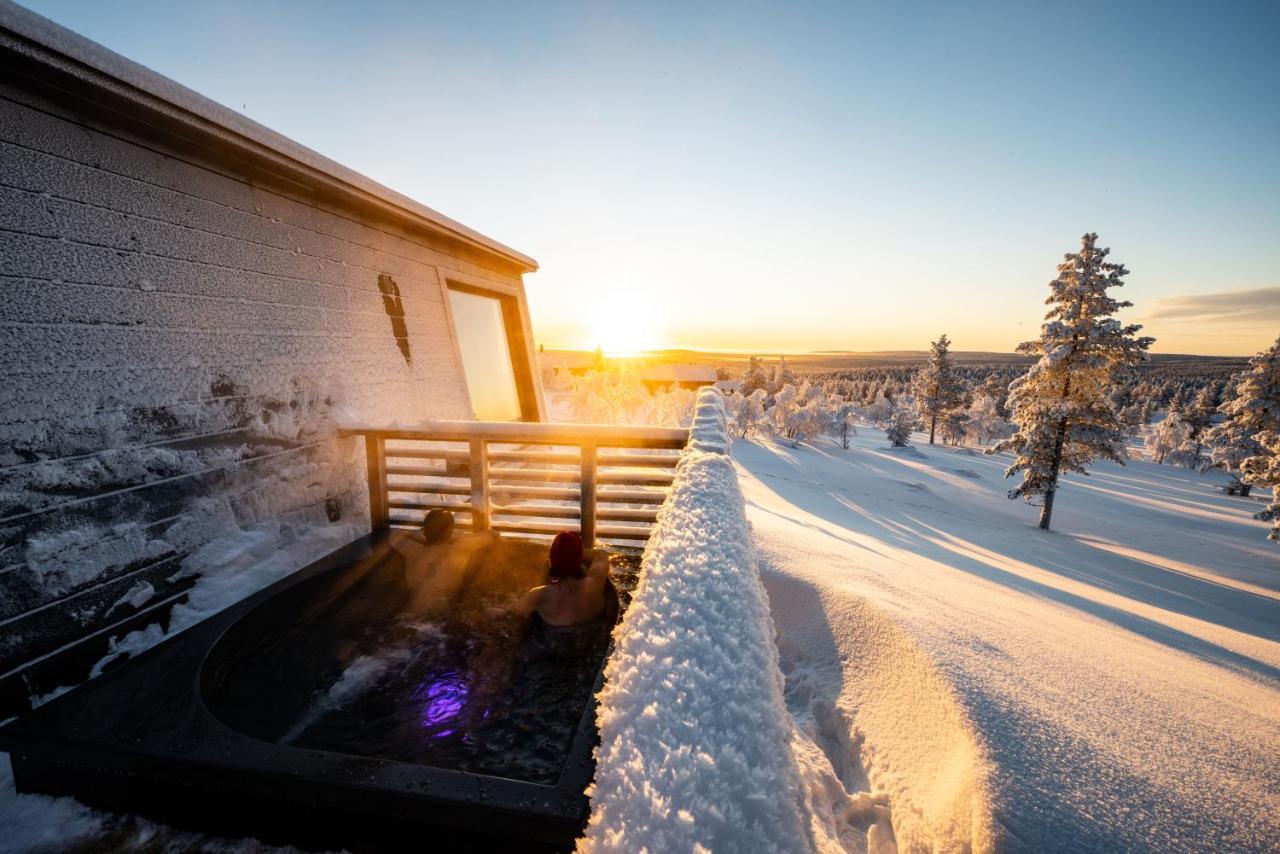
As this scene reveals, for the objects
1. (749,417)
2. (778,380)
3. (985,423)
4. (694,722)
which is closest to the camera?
(694,722)

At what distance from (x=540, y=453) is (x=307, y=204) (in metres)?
3.00

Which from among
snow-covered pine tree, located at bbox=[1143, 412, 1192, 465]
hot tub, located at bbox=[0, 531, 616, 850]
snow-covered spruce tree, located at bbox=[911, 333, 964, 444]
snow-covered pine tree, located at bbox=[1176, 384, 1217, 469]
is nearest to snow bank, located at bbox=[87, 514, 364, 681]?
hot tub, located at bbox=[0, 531, 616, 850]

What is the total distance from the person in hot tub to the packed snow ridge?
1.73m

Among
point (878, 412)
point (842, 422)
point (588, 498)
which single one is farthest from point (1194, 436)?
point (588, 498)

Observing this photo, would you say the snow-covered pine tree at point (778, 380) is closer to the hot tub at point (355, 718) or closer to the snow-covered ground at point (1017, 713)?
the snow-covered ground at point (1017, 713)

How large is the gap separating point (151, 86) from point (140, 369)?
5.39 feet

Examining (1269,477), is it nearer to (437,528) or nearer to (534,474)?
(534,474)

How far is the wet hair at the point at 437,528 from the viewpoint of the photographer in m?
4.10

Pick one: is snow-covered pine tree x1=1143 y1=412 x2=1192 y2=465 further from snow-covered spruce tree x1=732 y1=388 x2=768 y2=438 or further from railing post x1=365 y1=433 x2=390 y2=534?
railing post x1=365 y1=433 x2=390 y2=534

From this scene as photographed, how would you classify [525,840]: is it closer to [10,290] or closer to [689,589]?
[689,589]

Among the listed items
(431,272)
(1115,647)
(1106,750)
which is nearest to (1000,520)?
(1115,647)

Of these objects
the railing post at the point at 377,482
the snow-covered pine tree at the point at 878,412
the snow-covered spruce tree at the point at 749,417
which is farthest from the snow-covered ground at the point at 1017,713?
the snow-covered pine tree at the point at 878,412

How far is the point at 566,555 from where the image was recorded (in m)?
3.52

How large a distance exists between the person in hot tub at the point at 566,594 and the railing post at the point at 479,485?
1145 mm
